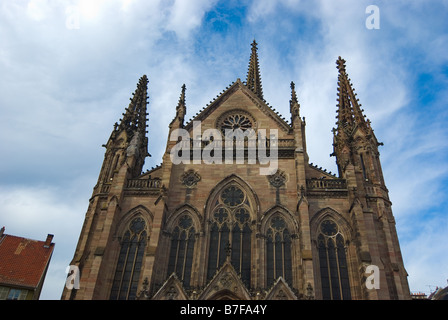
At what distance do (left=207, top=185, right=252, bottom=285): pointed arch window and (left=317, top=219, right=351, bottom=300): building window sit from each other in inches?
153

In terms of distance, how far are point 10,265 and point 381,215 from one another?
26.1 meters

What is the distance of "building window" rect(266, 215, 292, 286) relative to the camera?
18438 millimetres

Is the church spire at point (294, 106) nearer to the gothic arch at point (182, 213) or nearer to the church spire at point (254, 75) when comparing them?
the gothic arch at point (182, 213)

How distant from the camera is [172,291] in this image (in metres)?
17.2

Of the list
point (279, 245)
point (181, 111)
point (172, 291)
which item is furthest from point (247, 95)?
point (172, 291)

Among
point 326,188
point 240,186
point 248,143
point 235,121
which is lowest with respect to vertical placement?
point 326,188

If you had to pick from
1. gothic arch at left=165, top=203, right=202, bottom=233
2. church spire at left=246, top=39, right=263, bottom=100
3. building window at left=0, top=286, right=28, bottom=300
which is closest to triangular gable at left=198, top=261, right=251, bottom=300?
gothic arch at left=165, top=203, right=202, bottom=233

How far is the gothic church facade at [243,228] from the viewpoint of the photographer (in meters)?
17.7

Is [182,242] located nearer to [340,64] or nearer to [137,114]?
[137,114]

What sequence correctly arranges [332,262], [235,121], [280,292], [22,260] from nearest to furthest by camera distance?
[280,292], [332,262], [235,121], [22,260]

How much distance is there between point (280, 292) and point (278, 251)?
2.73 m

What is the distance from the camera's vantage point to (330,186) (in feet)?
68.5
